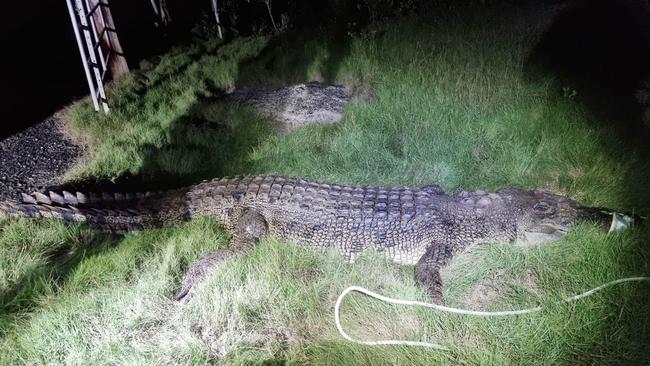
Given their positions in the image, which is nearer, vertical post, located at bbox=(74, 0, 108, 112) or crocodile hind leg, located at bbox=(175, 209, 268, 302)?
crocodile hind leg, located at bbox=(175, 209, 268, 302)

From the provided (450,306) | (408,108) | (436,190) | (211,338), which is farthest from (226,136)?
(450,306)

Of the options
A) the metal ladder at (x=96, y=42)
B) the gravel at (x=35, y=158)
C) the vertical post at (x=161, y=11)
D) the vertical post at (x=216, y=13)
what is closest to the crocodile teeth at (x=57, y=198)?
the gravel at (x=35, y=158)

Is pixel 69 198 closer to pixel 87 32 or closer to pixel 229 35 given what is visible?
pixel 87 32

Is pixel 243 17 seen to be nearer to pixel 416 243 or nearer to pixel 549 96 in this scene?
pixel 549 96

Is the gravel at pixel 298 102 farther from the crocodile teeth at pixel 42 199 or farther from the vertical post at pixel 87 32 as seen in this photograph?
the crocodile teeth at pixel 42 199

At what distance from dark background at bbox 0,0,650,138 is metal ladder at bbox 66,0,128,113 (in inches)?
25.5

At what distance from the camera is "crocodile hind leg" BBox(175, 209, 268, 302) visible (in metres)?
3.17

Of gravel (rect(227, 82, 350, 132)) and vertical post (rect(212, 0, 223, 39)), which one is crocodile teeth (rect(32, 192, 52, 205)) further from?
vertical post (rect(212, 0, 223, 39))

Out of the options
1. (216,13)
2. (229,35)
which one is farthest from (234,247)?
(229,35)

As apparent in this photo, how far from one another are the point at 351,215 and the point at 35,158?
158 inches

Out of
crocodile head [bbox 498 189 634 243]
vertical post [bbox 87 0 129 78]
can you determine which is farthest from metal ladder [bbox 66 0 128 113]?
crocodile head [bbox 498 189 634 243]

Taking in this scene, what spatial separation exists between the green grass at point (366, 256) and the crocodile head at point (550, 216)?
12 centimetres

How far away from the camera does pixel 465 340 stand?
2537 millimetres

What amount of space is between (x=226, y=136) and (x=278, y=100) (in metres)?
1.13
